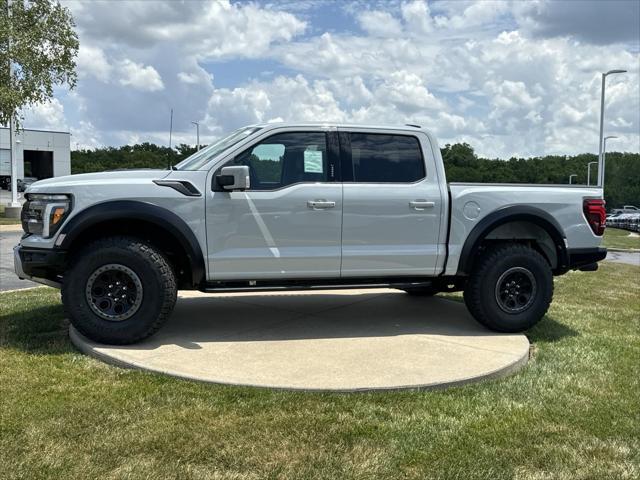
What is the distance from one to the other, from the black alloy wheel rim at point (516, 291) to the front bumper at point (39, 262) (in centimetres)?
397

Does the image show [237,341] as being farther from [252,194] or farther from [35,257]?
[35,257]

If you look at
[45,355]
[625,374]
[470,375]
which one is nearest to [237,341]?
[45,355]

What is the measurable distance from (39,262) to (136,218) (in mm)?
847

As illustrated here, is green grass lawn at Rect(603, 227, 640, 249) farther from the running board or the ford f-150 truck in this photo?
the running board

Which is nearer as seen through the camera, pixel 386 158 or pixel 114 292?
pixel 114 292

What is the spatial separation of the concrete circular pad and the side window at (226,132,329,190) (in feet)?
4.66

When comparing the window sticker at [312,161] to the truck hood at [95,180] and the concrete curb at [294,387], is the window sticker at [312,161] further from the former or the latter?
the concrete curb at [294,387]

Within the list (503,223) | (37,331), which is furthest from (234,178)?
(503,223)

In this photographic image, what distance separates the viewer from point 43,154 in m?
72.0

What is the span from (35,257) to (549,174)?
79.5 m

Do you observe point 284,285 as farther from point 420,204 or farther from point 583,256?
point 583,256

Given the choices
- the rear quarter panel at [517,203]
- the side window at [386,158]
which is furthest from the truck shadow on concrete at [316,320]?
the side window at [386,158]

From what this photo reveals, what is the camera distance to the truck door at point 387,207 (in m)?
5.51

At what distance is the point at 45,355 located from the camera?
4973mm
